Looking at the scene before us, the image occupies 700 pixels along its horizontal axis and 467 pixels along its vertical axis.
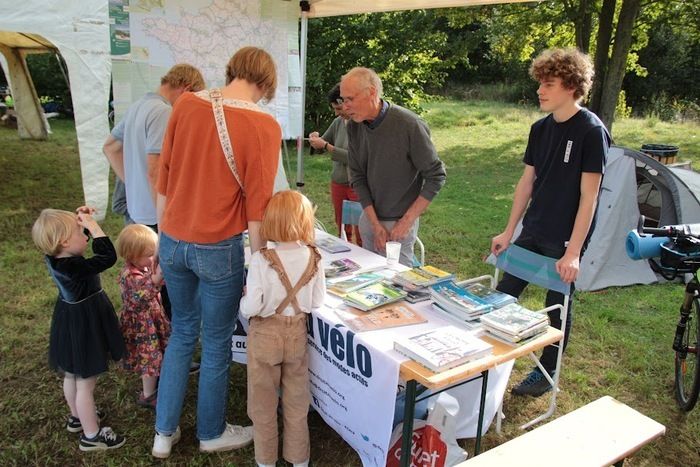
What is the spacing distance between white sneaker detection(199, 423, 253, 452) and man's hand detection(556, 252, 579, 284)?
1594 millimetres

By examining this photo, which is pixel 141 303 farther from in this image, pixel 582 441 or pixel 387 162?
pixel 582 441

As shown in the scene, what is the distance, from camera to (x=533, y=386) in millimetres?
2910

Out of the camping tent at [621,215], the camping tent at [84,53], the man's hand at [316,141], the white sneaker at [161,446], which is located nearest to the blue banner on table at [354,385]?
the white sneaker at [161,446]

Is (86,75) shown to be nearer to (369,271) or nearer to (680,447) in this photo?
(369,271)

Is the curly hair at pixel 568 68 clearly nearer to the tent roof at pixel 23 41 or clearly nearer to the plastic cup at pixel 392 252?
the plastic cup at pixel 392 252

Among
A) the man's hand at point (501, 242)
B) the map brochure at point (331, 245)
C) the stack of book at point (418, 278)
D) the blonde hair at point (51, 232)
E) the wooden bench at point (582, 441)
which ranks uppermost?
the blonde hair at point (51, 232)

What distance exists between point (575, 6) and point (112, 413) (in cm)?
1064

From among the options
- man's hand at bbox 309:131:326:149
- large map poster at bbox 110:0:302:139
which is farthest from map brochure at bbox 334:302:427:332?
large map poster at bbox 110:0:302:139

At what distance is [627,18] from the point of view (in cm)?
894

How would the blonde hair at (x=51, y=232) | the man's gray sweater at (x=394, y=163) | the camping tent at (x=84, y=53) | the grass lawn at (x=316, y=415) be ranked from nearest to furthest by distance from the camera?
the blonde hair at (x=51, y=232), the grass lawn at (x=316, y=415), the man's gray sweater at (x=394, y=163), the camping tent at (x=84, y=53)

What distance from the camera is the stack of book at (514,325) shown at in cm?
192

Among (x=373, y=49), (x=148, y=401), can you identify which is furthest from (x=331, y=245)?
(x=373, y=49)

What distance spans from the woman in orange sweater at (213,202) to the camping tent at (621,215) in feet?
11.3

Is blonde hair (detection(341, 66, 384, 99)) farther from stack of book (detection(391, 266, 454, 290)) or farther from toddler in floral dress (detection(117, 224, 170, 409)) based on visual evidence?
toddler in floral dress (detection(117, 224, 170, 409))
